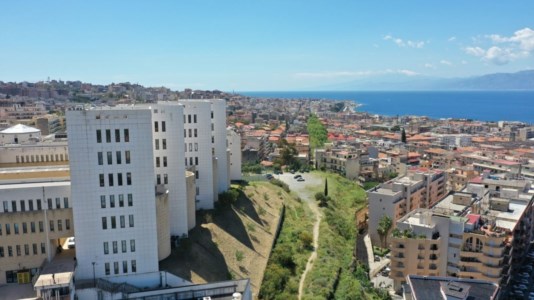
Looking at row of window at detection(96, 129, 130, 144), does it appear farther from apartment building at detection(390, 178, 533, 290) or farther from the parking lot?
the parking lot

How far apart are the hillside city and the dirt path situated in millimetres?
319

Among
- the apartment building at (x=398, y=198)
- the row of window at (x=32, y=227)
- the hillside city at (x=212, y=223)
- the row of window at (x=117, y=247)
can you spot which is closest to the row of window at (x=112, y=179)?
the hillside city at (x=212, y=223)

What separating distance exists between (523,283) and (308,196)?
30.9 meters

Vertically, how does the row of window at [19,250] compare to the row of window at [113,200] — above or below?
below

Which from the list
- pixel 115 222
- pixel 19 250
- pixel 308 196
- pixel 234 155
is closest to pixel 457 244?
pixel 308 196

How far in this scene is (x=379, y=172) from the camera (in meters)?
88.5

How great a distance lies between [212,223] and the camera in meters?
44.3

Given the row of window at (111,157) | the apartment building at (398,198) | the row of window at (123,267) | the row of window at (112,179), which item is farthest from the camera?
the apartment building at (398,198)

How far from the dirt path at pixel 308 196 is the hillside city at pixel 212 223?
32 centimetres

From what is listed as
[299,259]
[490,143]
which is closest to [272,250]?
[299,259]

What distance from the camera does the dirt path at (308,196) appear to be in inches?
1789

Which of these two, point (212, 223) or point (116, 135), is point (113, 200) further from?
point (212, 223)

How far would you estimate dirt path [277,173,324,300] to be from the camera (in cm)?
4545

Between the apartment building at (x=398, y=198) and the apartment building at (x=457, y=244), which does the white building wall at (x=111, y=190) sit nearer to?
the apartment building at (x=457, y=244)
